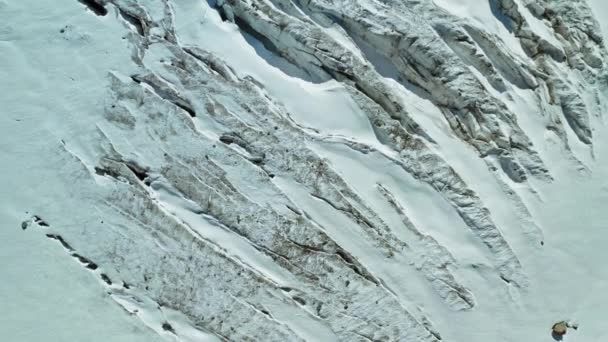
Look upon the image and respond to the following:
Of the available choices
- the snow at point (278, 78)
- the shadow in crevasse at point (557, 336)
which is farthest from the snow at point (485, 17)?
the shadow in crevasse at point (557, 336)

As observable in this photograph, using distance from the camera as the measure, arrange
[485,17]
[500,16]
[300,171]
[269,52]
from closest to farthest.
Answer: [300,171]
[269,52]
[485,17]
[500,16]

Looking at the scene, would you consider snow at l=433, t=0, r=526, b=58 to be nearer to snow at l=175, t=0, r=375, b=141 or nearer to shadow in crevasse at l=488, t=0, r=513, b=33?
shadow in crevasse at l=488, t=0, r=513, b=33

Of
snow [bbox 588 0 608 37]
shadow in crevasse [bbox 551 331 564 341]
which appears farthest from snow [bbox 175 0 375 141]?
snow [bbox 588 0 608 37]

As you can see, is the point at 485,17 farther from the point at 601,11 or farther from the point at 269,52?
the point at 269,52

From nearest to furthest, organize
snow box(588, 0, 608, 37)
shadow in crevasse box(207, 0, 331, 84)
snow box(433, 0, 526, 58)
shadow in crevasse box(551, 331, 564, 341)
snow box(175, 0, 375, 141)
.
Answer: shadow in crevasse box(551, 331, 564, 341) → snow box(175, 0, 375, 141) → shadow in crevasse box(207, 0, 331, 84) → snow box(433, 0, 526, 58) → snow box(588, 0, 608, 37)

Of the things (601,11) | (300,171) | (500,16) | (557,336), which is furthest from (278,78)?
(601,11)

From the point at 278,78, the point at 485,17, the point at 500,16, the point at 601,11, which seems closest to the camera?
the point at 278,78

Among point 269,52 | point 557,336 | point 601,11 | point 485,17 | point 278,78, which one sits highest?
point 601,11

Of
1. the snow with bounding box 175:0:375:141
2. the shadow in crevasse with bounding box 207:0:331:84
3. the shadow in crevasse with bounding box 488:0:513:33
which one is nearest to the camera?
the snow with bounding box 175:0:375:141
